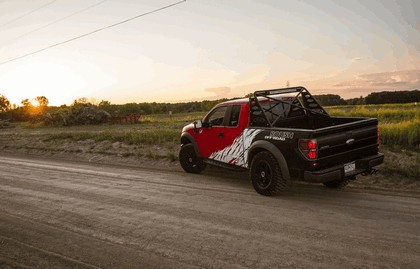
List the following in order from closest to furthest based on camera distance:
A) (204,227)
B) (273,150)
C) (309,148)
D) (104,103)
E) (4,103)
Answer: (204,227) → (309,148) → (273,150) → (104,103) → (4,103)

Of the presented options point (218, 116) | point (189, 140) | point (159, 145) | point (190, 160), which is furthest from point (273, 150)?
point (159, 145)

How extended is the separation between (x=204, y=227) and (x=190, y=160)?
4.56 metres

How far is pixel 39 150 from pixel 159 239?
15.0m

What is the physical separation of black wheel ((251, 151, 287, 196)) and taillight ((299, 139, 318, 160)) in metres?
0.64

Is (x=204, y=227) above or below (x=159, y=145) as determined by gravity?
below

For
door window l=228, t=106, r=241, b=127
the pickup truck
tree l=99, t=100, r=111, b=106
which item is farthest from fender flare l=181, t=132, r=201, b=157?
tree l=99, t=100, r=111, b=106

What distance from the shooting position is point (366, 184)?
7.95m

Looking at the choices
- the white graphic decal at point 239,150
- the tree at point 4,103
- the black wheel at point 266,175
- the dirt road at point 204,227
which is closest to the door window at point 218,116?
the white graphic decal at point 239,150

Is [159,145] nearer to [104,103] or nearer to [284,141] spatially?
[284,141]

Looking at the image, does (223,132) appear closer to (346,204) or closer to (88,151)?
(346,204)

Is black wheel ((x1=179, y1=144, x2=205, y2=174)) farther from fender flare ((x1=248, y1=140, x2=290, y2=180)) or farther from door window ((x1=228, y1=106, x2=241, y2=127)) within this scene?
fender flare ((x1=248, y1=140, x2=290, y2=180))

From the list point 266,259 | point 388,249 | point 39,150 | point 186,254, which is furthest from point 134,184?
point 39,150

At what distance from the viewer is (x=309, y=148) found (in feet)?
20.2

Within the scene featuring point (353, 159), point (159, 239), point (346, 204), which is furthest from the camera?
point (353, 159)
